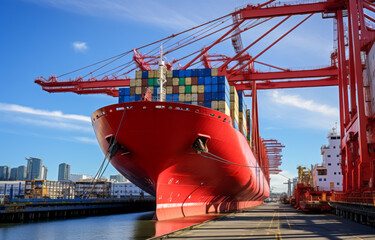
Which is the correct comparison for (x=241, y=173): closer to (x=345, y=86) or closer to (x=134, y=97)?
(x=134, y=97)

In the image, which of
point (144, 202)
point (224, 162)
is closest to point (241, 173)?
point (224, 162)

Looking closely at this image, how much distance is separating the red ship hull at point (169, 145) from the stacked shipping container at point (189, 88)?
12.6ft

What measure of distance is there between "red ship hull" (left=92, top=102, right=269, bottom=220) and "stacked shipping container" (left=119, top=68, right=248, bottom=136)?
384cm

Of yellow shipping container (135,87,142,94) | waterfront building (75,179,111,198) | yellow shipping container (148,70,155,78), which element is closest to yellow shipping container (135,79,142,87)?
yellow shipping container (135,87,142,94)

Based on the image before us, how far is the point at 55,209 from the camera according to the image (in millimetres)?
28547

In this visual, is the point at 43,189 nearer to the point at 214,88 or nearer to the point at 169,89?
the point at 169,89

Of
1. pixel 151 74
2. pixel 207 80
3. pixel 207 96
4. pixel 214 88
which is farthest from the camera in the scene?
pixel 151 74

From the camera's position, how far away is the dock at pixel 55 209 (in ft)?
80.1

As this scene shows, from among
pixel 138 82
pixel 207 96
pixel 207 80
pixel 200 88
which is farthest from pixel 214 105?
pixel 138 82

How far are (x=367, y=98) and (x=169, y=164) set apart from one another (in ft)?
49.6

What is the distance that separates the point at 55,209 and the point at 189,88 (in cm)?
1435

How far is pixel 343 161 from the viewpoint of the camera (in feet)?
100

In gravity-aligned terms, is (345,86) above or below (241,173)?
above

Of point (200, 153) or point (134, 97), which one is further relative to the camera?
point (134, 97)
